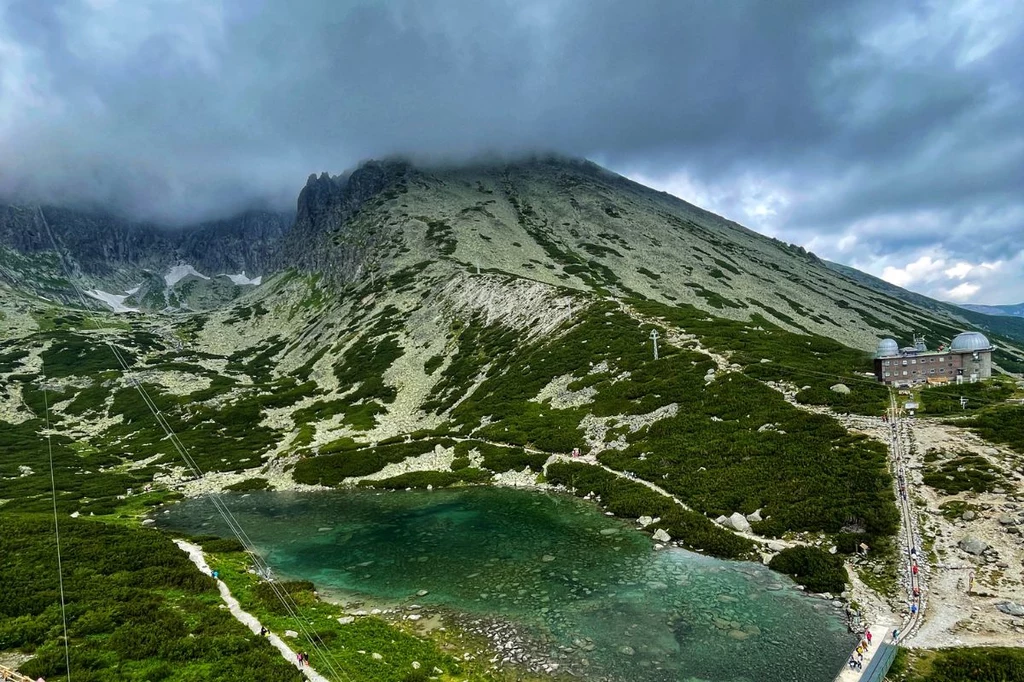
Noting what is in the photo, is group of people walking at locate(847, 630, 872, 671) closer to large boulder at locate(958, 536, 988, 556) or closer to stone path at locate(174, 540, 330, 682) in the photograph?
large boulder at locate(958, 536, 988, 556)

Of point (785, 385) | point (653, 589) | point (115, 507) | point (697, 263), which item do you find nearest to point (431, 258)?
point (697, 263)

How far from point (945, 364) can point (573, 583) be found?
3778 centimetres

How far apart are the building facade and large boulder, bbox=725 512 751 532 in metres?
22.4

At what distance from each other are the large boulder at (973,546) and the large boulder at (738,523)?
925 centimetres

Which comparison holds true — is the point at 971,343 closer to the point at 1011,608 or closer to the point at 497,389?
the point at 1011,608

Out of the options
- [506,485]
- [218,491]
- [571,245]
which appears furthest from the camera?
[571,245]

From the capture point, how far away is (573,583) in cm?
2394

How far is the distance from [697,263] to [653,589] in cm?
13873

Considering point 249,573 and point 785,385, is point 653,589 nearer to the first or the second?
point 249,573

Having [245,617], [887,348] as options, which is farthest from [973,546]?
[245,617]

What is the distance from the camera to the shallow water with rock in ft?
58.5

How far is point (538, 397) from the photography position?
2334 inches

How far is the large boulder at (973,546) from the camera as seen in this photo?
21734mm

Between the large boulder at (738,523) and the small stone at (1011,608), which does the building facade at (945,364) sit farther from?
the small stone at (1011,608)
